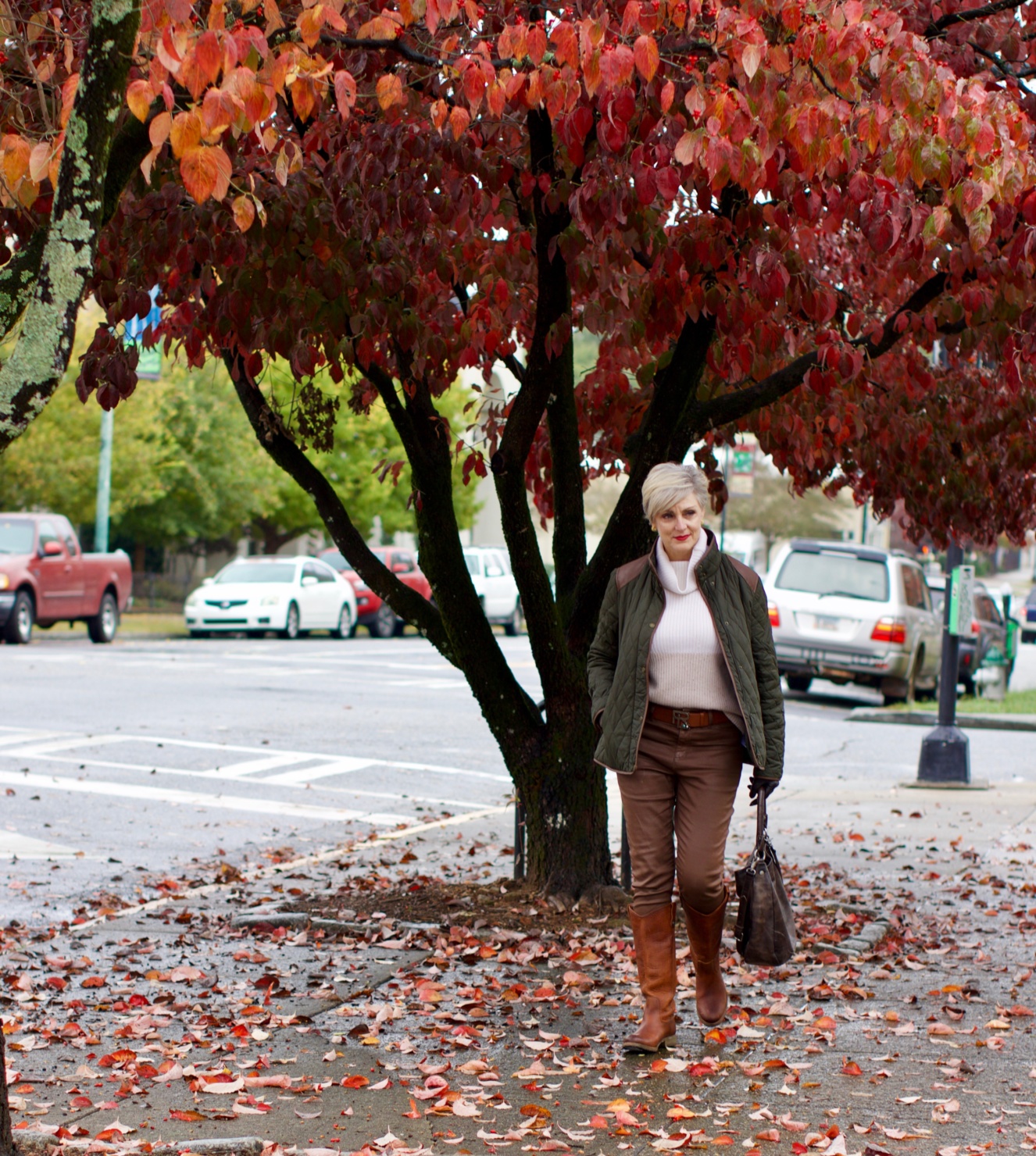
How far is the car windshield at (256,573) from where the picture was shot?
3312cm

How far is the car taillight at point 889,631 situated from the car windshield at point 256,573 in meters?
14.7

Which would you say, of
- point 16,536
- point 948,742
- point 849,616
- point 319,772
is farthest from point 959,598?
point 16,536

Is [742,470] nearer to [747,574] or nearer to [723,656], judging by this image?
[747,574]

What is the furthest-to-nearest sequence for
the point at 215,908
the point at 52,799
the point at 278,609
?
1. the point at 278,609
2. the point at 52,799
3. the point at 215,908

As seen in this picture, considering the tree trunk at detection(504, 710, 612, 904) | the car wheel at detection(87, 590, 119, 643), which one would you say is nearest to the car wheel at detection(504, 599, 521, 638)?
the car wheel at detection(87, 590, 119, 643)

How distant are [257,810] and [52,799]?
4.53ft

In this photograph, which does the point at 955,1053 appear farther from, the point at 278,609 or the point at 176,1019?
the point at 278,609

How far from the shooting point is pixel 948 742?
1389 centimetres

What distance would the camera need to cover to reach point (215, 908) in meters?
8.03

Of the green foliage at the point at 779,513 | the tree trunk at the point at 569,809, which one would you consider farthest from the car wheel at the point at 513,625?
the tree trunk at the point at 569,809

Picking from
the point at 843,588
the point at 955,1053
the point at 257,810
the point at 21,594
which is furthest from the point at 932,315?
the point at 21,594

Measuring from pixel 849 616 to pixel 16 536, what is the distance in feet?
44.4

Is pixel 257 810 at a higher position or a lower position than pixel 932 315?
lower

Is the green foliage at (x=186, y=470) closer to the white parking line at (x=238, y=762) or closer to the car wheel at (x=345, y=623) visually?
the car wheel at (x=345, y=623)
